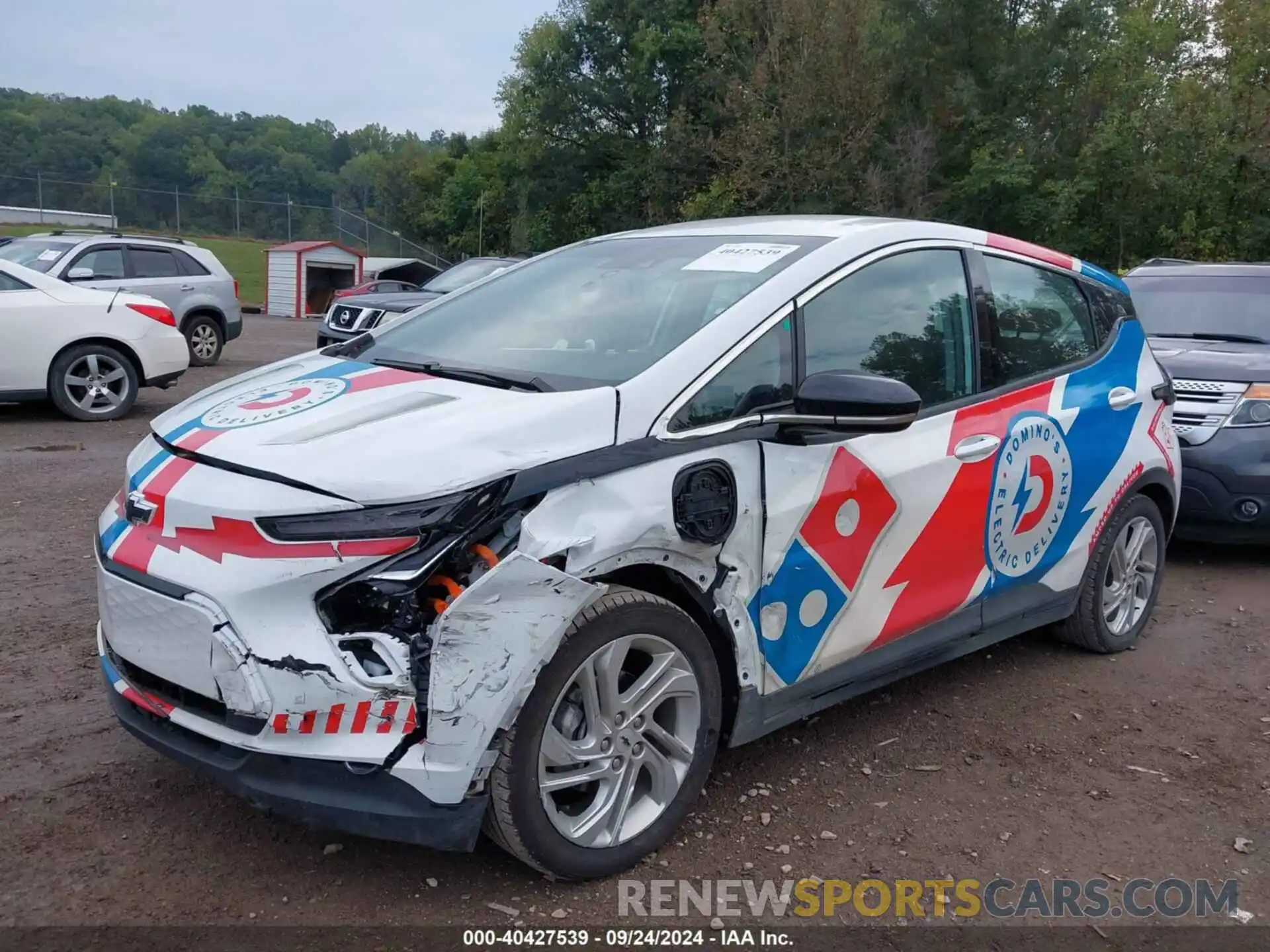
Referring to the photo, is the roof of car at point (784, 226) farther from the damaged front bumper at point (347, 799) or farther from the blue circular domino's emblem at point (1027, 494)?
the damaged front bumper at point (347, 799)

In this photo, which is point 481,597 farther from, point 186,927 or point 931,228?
point 931,228

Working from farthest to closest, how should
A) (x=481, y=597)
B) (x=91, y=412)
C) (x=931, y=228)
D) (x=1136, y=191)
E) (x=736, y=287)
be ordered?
(x=1136, y=191)
(x=91, y=412)
(x=931, y=228)
(x=736, y=287)
(x=481, y=597)

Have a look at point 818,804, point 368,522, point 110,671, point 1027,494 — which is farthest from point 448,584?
point 1027,494

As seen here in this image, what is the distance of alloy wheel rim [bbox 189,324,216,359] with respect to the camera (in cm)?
1471

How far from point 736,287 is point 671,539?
90 cm

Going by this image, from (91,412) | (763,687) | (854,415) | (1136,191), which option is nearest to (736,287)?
(854,415)

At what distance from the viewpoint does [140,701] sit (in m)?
2.80

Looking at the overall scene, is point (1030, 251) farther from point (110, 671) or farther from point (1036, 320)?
point (110, 671)

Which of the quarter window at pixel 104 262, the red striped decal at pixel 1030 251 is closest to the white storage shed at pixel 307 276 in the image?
the quarter window at pixel 104 262

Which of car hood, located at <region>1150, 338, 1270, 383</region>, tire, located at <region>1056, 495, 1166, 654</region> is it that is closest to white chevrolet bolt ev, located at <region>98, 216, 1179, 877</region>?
tire, located at <region>1056, 495, 1166, 654</region>

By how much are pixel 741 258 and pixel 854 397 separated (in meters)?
0.75

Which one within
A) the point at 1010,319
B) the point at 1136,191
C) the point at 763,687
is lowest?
the point at 763,687

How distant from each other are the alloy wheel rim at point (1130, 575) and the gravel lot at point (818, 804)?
17cm

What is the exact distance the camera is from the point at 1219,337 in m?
6.90
